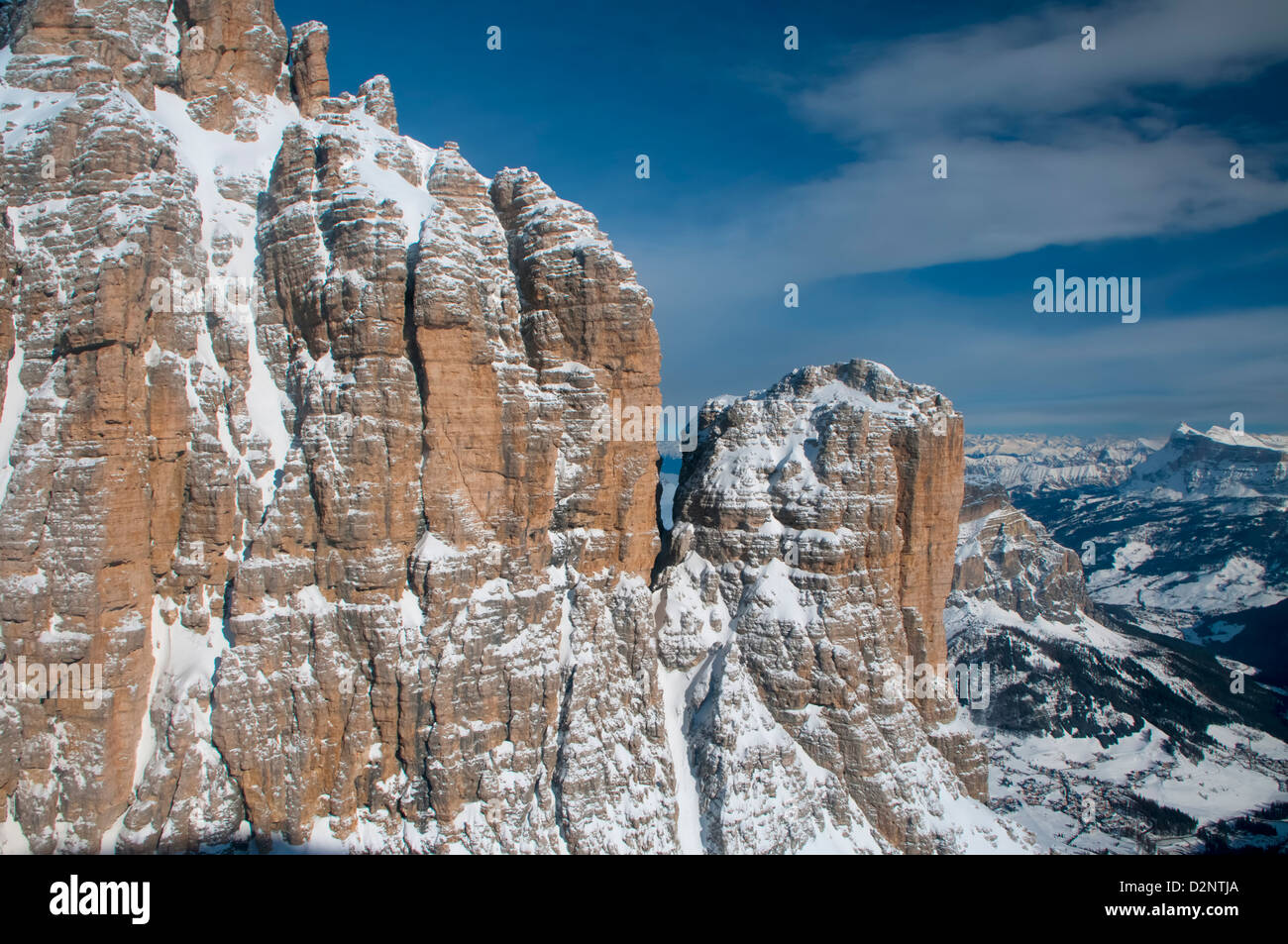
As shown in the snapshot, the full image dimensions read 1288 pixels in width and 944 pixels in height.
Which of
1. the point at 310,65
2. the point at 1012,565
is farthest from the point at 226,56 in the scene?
the point at 1012,565

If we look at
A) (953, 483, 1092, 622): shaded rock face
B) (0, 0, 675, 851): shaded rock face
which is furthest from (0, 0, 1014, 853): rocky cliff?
(953, 483, 1092, 622): shaded rock face

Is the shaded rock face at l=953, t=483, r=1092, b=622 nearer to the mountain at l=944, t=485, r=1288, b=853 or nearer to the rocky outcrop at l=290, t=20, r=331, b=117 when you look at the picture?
the mountain at l=944, t=485, r=1288, b=853

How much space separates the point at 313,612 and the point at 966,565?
163616 millimetres

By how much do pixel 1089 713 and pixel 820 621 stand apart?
11969 cm

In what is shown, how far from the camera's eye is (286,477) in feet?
132

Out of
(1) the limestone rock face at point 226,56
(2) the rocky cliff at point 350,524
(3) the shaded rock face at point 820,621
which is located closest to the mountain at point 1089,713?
(3) the shaded rock face at point 820,621

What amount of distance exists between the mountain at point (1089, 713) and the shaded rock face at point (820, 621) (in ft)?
183

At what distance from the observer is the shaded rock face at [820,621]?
4956cm

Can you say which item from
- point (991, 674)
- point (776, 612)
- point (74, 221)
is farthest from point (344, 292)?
point (991, 674)

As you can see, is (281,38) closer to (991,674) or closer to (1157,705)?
(991,674)

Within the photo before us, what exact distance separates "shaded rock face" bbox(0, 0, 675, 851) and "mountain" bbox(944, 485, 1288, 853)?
82.6 meters

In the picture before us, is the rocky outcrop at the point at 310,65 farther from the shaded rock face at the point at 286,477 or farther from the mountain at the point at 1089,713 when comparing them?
the mountain at the point at 1089,713

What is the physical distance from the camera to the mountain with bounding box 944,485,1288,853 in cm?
11031

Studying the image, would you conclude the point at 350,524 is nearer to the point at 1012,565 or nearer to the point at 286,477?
the point at 286,477
